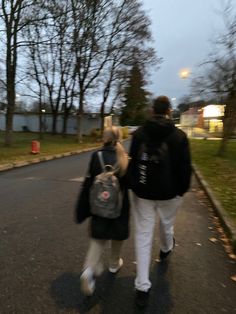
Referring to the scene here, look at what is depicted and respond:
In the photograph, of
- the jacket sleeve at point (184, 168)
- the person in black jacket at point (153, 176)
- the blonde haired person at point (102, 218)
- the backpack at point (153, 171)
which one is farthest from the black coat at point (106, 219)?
the jacket sleeve at point (184, 168)

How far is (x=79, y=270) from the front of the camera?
473 cm

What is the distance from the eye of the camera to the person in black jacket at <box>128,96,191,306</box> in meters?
3.90

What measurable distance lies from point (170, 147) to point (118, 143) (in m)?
0.56

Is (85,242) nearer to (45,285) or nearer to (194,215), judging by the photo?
(45,285)

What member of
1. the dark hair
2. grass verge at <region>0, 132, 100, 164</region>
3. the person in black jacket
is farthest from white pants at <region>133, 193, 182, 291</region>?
grass verge at <region>0, 132, 100, 164</region>

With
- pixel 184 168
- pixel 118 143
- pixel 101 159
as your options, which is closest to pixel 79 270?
pixel 101 159

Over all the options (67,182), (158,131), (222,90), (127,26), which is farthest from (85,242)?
(127,26)

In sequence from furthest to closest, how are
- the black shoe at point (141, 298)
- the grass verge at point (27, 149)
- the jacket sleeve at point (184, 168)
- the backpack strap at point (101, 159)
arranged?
the grass verge at point (27, 149) → the backpack strap at point (101, 159) → the jacket sleeve at point (184, 168) → the black shoe at point (141, 298)

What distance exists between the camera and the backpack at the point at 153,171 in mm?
3859

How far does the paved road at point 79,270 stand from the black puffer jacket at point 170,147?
1.02m

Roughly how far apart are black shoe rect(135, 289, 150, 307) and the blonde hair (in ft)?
3.65

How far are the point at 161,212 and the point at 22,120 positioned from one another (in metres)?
59.6

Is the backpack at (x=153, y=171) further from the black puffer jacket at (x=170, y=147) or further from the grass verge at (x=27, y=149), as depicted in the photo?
the grass verge at (x=27, y=149)

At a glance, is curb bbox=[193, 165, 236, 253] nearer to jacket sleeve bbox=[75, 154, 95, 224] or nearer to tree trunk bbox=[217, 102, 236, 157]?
jacket sleeve bbox=[75, 154, 95, 224]
